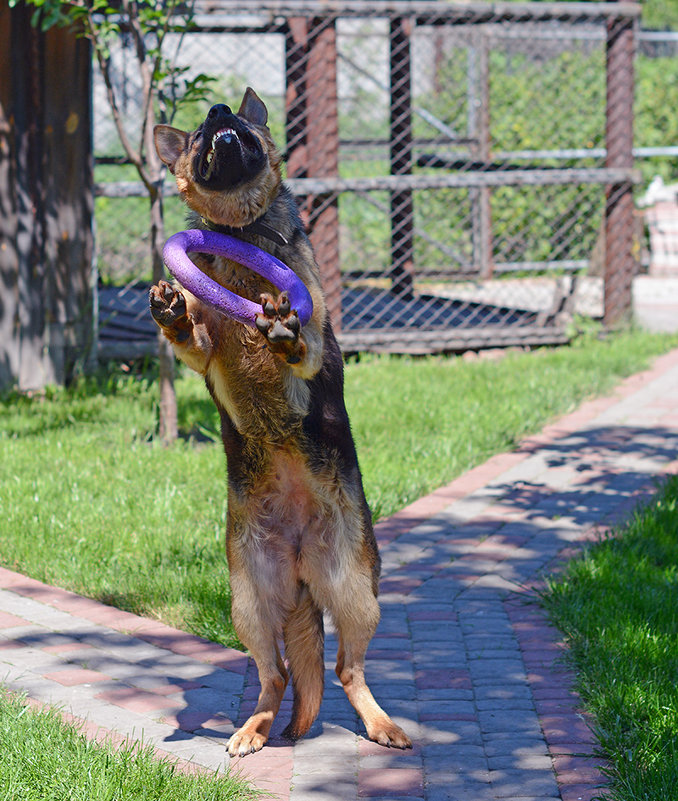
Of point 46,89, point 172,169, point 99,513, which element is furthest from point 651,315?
point 172,169

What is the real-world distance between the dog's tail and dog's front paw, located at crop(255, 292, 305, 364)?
0.89 metres

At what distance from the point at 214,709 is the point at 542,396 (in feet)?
15.5

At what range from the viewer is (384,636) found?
169 inches

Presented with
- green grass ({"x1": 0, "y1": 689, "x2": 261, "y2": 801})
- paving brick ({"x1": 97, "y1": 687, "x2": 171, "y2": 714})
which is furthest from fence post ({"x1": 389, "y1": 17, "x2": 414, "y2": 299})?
green grass ({"x1": 0, "y1": 689, "x2": 261, "y2": 801})

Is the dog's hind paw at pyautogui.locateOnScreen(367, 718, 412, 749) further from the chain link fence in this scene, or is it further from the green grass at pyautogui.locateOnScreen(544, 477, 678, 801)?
the chain link fence

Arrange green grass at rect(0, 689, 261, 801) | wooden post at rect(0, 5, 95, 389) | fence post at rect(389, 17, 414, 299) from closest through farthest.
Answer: green grass at rect(0, 689, 261, 801), wooden post at rect(0, 5, 95, 389), fence post at rect(389, 17, 414, 299)

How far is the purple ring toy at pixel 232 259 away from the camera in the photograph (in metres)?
3.21

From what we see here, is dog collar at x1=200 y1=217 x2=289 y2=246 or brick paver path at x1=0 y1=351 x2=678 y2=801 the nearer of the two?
brick paver path at x1=0 y1=351 x2=678 y2=801

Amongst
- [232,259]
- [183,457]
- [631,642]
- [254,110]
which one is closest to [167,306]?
[232,259]

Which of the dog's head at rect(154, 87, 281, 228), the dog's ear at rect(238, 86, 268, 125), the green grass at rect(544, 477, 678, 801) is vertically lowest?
the green grass at rect(544, 477, 678, 801)

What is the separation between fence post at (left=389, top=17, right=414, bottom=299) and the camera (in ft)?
34.7

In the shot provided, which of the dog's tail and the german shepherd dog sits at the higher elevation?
the german shepherd dog

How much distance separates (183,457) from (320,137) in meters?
3.79

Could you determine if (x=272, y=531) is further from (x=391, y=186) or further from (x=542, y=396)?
(x=391, y=186)
